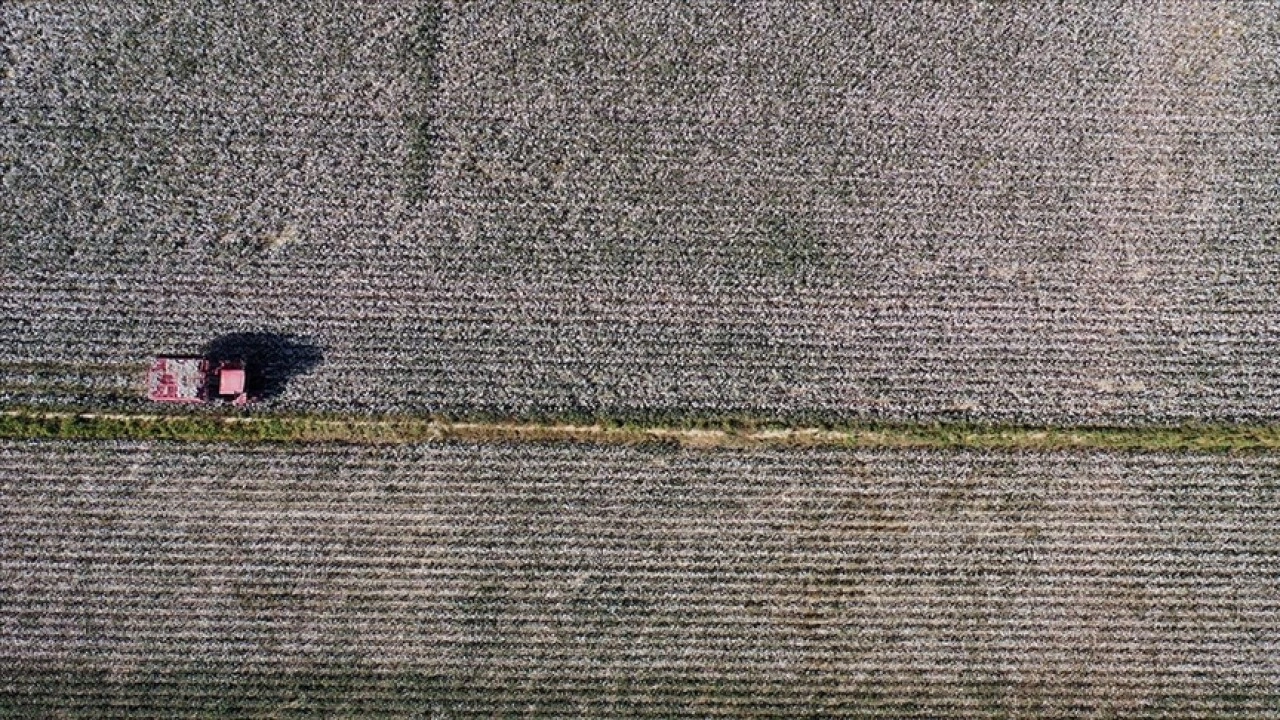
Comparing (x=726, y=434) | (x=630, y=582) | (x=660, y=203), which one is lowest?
(x=630, y=582)

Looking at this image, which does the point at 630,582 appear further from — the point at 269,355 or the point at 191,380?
the point at 191,380

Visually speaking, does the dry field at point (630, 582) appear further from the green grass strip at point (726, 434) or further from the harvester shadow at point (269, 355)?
the harvester shadow at point (269, 355)

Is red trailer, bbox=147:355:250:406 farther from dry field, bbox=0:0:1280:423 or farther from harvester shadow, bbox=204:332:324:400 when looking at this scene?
dry field, bbox=0:0:1280:423

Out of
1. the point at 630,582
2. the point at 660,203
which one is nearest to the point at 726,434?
the point at 630,582

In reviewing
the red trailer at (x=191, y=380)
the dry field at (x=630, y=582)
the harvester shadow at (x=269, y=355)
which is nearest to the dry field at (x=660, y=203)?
the harvester shadow at (x=269, y=355)

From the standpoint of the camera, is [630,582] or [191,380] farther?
[630,582]

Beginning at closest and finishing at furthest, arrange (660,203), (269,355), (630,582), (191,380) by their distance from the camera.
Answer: (191,380), (630,582), (269,355), (660,203)
